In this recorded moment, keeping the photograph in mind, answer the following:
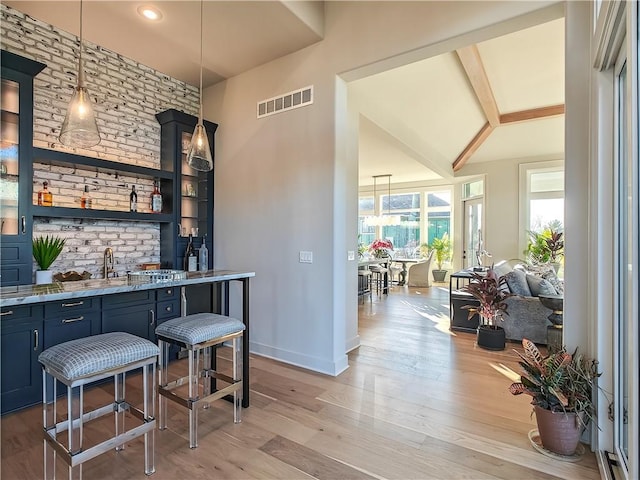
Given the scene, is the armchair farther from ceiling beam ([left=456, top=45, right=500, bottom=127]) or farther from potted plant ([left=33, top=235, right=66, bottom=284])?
potted plant ([left=33, top=235, right=66, bottom=284])

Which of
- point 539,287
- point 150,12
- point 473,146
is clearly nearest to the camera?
point 150,12

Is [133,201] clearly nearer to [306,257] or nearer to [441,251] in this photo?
[306,257]

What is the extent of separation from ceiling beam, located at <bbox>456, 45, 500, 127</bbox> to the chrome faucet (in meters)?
4.38

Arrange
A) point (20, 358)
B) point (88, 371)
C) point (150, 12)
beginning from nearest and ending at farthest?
point (88, 371)
point (20, 358)
point (150, 12)

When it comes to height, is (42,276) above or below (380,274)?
above

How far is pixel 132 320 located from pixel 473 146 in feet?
25.0

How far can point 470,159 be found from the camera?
8562 millimetres

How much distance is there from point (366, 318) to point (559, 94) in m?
4.95

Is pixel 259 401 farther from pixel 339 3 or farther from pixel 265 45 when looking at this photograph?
pixel 339 3

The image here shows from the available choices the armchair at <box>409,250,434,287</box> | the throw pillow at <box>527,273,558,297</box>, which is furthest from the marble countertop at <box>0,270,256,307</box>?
the armchair at <box>409,250,434,287</box>

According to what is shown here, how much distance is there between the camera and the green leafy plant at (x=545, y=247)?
704 centimetres

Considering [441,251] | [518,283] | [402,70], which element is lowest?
[518,283]

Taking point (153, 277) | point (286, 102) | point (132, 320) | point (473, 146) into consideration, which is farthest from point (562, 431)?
point (473, 146)

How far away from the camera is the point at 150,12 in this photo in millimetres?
2975
